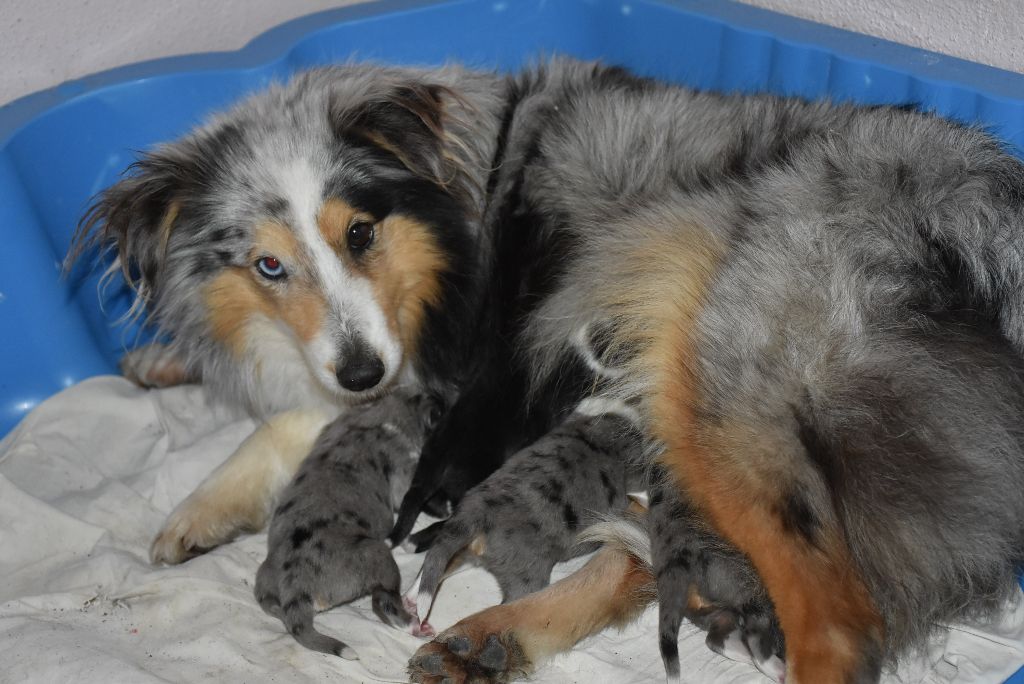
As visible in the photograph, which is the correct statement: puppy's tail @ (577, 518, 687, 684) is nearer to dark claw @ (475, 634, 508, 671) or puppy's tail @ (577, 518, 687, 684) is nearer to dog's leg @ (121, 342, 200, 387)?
dark claw @ (475, 634, 508, 671)

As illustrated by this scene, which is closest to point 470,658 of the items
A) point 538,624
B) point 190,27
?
point 538,624

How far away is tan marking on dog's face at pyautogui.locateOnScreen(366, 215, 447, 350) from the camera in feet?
9.40

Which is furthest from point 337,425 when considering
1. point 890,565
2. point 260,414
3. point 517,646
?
point 890,565

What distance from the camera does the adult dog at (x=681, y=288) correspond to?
2.16 meters

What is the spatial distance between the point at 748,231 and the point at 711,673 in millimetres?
1158

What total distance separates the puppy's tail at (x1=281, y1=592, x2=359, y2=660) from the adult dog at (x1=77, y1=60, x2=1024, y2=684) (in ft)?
0.97

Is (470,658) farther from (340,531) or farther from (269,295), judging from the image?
(269,295)

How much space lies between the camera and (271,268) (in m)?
2.85

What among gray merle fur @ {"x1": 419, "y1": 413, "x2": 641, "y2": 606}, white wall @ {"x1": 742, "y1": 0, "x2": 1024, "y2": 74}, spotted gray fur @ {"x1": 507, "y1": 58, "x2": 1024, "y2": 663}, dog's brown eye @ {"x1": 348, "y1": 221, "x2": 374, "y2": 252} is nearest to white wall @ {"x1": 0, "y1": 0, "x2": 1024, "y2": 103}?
white wall @ {"x1": 742, "y1": 0, "x2": 1024, "y2": 74}

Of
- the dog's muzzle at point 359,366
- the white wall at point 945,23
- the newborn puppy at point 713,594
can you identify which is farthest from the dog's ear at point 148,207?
the white wall at point 945,23

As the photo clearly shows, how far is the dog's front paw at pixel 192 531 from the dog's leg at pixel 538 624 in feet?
3.04

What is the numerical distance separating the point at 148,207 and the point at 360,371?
2.62 ft

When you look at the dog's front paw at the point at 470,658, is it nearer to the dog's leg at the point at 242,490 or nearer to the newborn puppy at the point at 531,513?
the newborn puppy at the point at 531,513

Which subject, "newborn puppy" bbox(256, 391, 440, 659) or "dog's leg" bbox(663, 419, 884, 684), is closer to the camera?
"dog's leg" bbox(663, 419, 884, 684)
